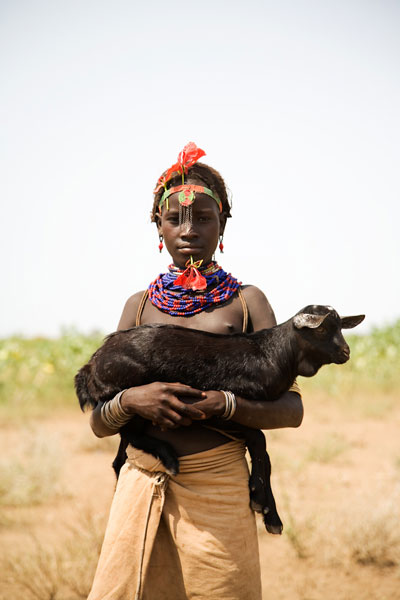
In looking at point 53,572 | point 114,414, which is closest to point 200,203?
point 114,414

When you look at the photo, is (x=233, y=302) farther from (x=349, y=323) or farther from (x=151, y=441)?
(x=151, y=441)

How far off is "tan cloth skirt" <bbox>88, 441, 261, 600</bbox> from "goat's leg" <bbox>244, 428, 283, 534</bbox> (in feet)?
0.18

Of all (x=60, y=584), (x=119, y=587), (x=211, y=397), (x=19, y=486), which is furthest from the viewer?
(x=19, y=486)

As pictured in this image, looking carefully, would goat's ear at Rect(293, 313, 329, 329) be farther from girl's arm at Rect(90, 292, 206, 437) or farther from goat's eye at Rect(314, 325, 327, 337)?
girl's arm at Rect(90, 292, 206, 437)

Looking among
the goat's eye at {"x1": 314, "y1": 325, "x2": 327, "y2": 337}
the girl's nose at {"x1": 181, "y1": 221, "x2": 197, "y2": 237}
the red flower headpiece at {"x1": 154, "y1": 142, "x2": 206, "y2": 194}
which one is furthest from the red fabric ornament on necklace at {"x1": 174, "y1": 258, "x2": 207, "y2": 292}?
the goat's eye at {"x1": 314, "y1": 325, "x2": 327, "y2": 337}

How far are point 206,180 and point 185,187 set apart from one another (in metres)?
0.14

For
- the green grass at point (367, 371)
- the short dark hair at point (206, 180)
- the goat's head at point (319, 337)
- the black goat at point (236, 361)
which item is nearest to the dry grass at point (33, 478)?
the black goat at point (236, 361)

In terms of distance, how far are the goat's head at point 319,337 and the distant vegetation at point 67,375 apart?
8729mm

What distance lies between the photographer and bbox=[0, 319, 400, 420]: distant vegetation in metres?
10.6

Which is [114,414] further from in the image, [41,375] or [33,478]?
[41,375]

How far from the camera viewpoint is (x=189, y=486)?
7.66ft

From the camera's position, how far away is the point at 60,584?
434 centimetres

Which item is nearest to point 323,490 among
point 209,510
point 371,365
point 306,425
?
point 306,425

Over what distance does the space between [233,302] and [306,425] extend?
7.61 meters
